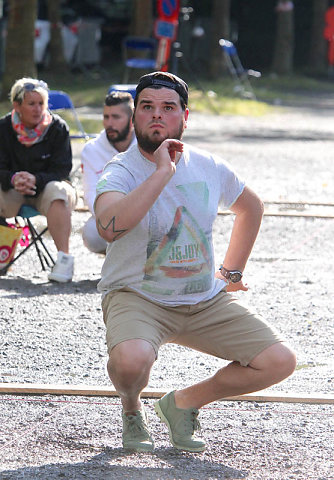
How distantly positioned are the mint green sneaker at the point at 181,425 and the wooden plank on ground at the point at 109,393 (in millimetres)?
508

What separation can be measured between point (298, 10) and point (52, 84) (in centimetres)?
1648

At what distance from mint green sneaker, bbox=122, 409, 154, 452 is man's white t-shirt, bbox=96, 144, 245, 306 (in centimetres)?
47

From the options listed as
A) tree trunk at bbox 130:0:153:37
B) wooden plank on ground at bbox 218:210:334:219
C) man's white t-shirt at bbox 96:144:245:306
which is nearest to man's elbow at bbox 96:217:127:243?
man's white t-shirt at bbox 96:144:245:306

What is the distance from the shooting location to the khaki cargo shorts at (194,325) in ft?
13.3

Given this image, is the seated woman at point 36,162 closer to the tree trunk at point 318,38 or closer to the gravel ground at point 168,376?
the gravel ground at point 168,376

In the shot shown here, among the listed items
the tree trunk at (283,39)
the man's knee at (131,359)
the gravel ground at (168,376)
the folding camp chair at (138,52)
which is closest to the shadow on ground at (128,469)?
the gravel ground at (168,376)

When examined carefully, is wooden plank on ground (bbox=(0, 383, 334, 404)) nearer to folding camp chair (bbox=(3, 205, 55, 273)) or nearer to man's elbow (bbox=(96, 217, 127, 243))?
man's elbow (bbox=(96, 217, 127, 243))

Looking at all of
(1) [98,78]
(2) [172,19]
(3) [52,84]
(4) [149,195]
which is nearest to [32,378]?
(4) [149,195]

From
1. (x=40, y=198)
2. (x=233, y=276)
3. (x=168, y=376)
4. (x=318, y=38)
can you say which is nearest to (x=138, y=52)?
(x=318, y=38)

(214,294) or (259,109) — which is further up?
(214,294)

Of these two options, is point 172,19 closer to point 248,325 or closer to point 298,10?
point 248,325

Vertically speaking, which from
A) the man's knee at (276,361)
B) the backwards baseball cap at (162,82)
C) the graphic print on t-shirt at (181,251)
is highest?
the backwards baseball cap at (162,82)

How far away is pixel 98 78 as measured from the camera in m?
29.6

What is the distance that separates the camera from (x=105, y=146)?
7879mm
